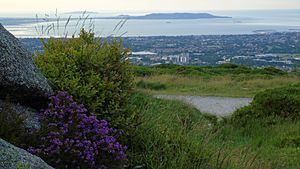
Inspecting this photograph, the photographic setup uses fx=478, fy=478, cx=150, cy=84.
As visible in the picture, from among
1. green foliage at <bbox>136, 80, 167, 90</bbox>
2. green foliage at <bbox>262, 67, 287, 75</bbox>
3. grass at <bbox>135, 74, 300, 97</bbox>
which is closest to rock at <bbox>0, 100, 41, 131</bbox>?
grass at <bbox>135, 74, 300, 97</bbox>

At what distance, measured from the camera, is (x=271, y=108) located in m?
10.9

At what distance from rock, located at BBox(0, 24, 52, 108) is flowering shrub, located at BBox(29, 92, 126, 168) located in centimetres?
19

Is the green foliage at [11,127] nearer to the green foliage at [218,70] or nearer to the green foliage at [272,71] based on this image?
the green foliage at [218,70]

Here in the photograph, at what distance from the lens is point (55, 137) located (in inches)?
150

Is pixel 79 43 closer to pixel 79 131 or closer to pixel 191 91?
pixel 79 131

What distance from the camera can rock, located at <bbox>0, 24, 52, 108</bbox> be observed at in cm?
427

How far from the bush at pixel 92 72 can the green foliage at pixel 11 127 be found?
1.02m

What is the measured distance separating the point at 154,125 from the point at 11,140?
2276 mm

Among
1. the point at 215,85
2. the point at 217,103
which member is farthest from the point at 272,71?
the point at 217,103

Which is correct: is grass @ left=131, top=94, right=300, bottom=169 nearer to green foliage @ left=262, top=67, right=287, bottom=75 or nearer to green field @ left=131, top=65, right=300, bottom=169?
green field @ left=131, top=65, right=300, bottom=169

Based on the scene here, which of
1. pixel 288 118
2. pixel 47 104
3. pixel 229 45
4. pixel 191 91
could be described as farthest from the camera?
pixel 229 45

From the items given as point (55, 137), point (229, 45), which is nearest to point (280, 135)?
point (55, 137)

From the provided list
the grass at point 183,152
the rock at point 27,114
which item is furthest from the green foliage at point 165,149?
the rock at point 27,114

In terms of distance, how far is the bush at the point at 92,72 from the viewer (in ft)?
16.1
